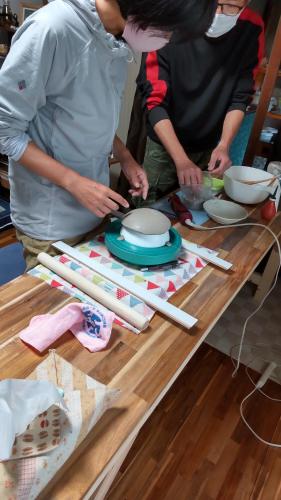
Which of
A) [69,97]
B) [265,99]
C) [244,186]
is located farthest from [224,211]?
[265,99]

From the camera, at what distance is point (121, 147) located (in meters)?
1.11

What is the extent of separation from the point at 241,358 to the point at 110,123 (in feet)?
4.27

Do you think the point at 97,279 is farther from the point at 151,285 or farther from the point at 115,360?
the point at 115,360

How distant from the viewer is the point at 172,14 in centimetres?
61

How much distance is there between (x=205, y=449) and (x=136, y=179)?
0.99 metres

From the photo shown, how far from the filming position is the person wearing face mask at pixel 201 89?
133 cm

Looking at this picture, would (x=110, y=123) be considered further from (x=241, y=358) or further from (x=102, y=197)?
(x=241, y=358)

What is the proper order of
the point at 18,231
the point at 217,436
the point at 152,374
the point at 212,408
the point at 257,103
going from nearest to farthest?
the point at 152,374, the point at 18,231, the point at 217,436, the point at 212,408, the point at 257,103

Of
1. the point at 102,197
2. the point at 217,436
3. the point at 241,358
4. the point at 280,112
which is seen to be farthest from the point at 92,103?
the point at 280,112

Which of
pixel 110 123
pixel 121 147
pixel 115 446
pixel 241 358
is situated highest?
pixel 110 123

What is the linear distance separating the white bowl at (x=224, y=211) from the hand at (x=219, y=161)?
0.15m

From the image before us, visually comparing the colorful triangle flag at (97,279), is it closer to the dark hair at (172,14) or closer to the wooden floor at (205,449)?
the dark hair at (172,14)

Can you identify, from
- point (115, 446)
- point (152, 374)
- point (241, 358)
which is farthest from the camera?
point (241, 358)

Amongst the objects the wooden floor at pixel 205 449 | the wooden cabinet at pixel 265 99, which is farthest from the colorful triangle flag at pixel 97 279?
the wooden cabinet at pixel 265 99
